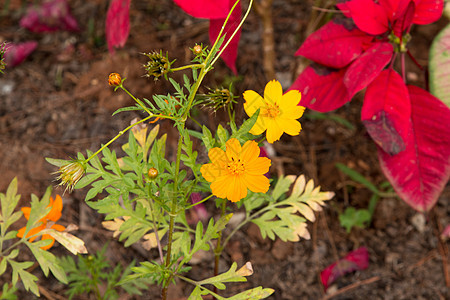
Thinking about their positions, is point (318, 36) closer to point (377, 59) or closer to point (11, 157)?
point (377, 59)

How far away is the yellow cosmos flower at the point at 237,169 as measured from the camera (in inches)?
34.3

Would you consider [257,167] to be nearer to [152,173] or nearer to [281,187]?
[152,173]

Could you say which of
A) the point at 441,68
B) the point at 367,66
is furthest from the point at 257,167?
the point at 441,68

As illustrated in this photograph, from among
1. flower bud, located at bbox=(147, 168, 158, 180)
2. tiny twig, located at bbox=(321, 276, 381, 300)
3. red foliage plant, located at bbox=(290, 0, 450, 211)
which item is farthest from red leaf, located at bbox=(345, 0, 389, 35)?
tiny twig, located at bbox=(321, 276, 381, 300)

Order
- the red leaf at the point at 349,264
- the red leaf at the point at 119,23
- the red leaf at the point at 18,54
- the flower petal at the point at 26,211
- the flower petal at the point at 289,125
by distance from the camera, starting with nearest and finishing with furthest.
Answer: the flower petal at the point at 289,125
the flower petal at the point at 26,211
the red leaf at the point at 119,23
the red leaf at the point at 349,264
the red leaf at the point at 18,54

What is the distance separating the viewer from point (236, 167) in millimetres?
875

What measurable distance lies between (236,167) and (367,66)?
0.52 meters

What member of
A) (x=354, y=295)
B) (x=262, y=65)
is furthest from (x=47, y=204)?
(x=262, y=65)

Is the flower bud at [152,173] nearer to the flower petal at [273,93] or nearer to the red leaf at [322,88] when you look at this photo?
the flower petal at [273,93]

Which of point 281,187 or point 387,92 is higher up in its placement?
point 387,92

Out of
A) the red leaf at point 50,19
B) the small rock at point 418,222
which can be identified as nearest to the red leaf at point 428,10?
the small rock at point 418,222

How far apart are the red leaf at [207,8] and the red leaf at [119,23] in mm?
253

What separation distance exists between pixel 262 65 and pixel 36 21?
100 centimetres

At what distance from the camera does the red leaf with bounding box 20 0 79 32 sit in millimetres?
1995
